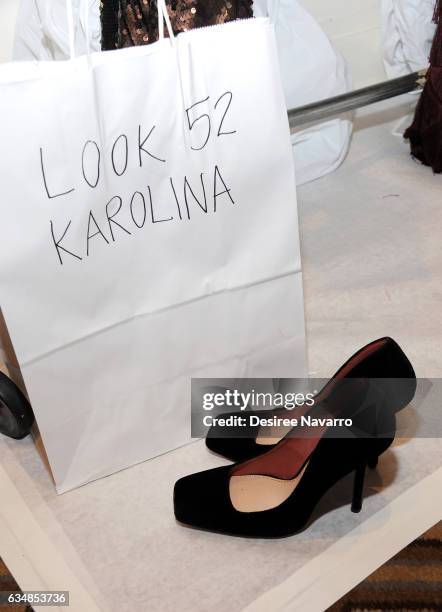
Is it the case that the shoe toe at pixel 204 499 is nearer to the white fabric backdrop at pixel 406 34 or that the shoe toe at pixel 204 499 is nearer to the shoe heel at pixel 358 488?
the shoe heel at pixel 358 488

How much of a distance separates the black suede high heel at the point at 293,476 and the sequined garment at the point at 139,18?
2.27 feet

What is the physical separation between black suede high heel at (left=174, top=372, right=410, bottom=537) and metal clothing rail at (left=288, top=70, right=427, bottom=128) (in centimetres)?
77

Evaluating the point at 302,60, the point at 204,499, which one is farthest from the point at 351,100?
the point at 204,499

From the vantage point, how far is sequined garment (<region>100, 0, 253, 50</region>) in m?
1.24

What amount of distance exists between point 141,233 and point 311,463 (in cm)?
33

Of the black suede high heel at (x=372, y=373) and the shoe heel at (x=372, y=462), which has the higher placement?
the black suede high heel at (x=372, y=373)

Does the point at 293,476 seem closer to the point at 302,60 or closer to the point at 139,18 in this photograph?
the point at 139,18

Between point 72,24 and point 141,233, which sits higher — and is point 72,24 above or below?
above

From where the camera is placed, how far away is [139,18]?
1254 mm

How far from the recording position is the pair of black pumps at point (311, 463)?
896 mm

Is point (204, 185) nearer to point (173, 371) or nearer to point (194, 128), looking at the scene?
point (194, 128)

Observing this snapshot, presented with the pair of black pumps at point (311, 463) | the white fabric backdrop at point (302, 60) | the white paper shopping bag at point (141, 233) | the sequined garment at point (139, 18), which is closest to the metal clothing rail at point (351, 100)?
the white fabric backdrop at point (302, 60)

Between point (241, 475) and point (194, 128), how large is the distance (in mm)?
428

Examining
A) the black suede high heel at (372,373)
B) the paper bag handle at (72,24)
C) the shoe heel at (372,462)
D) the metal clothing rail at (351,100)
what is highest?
the paper bag handle at (72,24)
